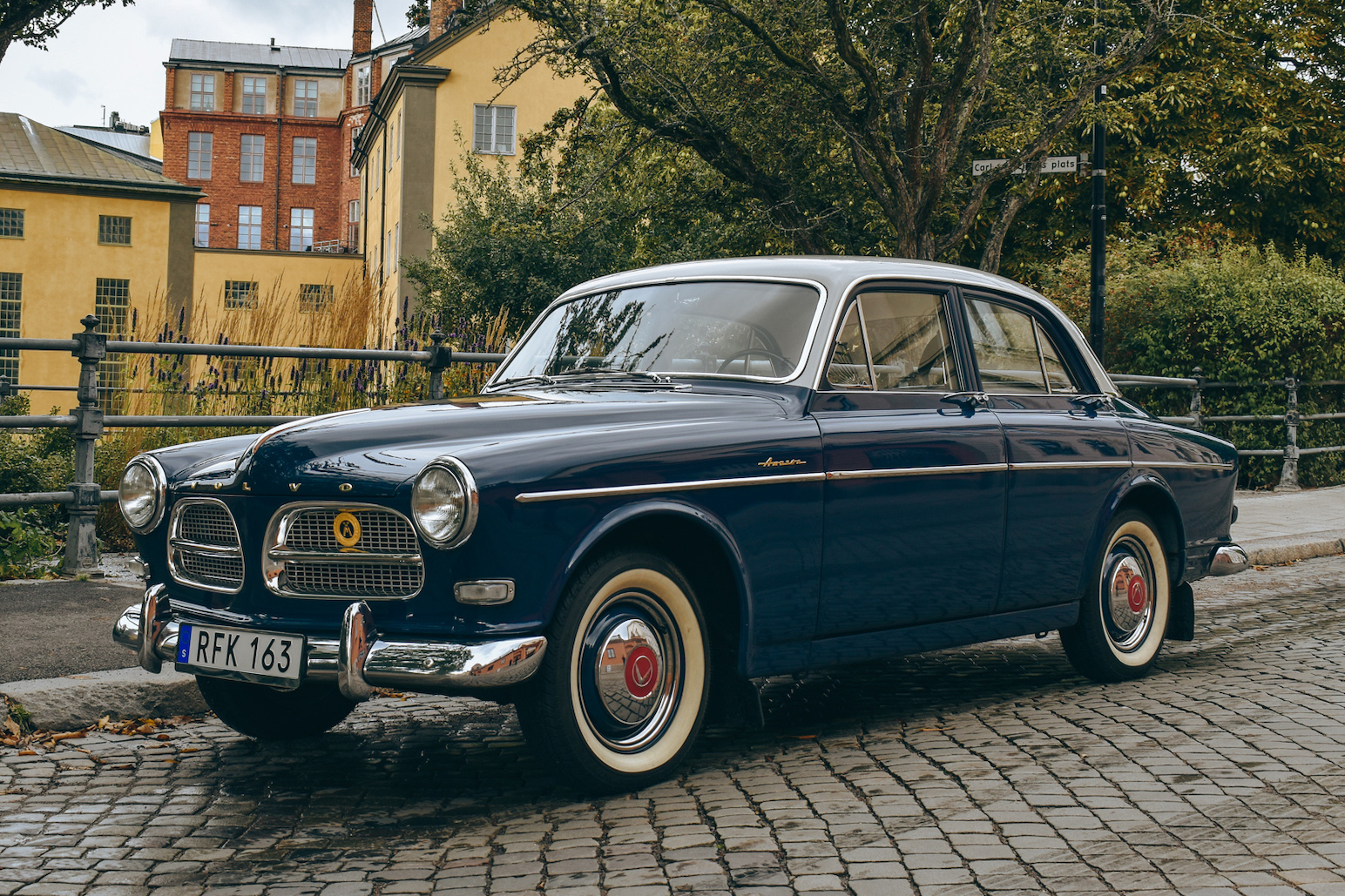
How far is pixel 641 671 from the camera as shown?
440 centimetres

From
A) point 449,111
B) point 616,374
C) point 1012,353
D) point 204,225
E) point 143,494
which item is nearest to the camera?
point 143,494

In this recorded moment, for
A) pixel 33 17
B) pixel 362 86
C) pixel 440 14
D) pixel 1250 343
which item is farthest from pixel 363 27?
pixel 1250 343

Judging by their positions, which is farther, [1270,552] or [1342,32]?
[1342,32]

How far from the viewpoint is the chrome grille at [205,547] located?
→ 14.7 feet

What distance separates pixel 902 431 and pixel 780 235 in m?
14.1

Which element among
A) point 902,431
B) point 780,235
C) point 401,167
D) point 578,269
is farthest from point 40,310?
point 902,431

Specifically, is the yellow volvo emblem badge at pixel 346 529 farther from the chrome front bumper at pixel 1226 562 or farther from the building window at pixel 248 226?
the building window at pixel 248 226

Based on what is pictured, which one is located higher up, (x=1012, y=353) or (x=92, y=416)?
(x=1012, y=353)

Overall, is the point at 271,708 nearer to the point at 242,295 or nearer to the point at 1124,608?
the point at 1124,608

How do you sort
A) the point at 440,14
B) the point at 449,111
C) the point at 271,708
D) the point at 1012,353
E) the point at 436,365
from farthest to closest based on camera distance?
1. the point at 440,14
2. the point at 449,111
3. the point at 436,365
4. the point at 1012,353
5. the point at 271,708

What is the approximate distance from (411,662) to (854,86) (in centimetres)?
1356

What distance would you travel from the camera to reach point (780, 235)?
1898 cm

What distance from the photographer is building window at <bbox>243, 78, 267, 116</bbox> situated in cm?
7769

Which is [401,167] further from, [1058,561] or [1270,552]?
[1058,561]
